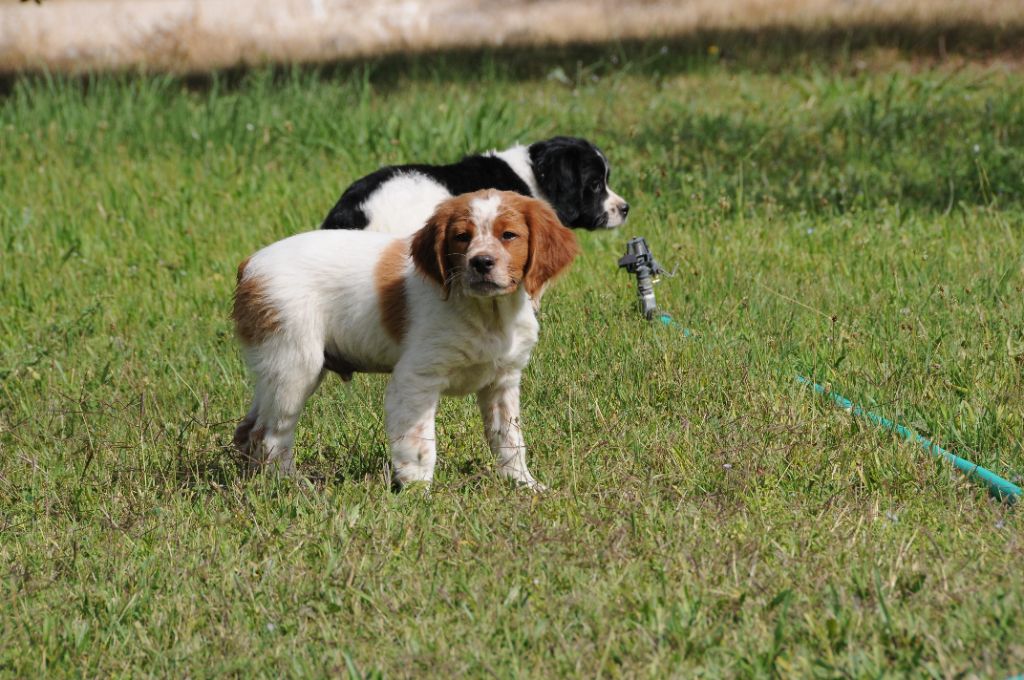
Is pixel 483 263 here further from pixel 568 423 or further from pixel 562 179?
pixel 562 179

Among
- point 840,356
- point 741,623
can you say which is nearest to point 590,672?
point 741,623

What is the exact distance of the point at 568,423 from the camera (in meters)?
5.12

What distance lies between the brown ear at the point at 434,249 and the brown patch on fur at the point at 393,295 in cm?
19

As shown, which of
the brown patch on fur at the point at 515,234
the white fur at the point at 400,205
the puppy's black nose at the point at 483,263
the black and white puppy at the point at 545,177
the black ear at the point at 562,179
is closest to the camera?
the puppy's black nose at the point at 483,263

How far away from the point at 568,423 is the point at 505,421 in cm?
37

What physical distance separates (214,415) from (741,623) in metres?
3.04

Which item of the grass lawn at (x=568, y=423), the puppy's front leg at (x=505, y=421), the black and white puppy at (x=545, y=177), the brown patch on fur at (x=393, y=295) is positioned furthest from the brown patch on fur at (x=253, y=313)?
the black and white puppy at (x=545, y=177)

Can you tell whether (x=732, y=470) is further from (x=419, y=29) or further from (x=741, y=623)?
(x=419, y=29)

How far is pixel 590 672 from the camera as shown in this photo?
3258 mm

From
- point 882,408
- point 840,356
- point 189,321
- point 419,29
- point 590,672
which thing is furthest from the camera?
point 419,29

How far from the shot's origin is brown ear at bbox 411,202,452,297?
14.8ft

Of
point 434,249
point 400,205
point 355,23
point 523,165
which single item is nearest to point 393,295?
point 434,249

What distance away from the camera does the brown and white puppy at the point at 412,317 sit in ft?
14.9

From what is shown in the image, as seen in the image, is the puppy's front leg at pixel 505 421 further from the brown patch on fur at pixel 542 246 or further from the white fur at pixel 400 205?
the white fur at pixel 400 205
